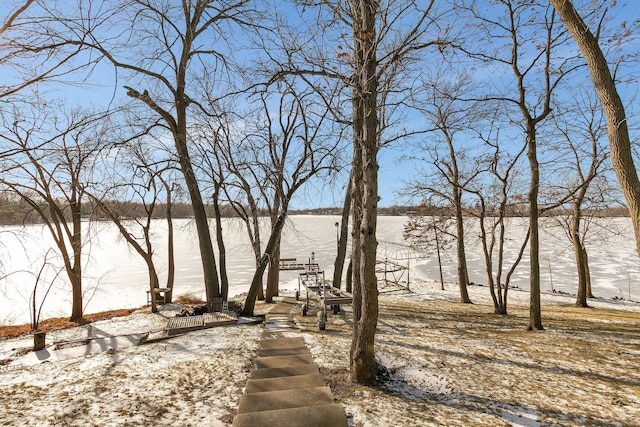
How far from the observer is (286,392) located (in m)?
4.22

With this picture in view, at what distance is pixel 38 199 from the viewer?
1351cm

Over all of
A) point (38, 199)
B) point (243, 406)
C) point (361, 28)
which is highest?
point (361, 28)

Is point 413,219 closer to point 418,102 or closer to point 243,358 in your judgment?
point 418,102

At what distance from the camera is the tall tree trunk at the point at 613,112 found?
3488mm

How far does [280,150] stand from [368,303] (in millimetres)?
8075

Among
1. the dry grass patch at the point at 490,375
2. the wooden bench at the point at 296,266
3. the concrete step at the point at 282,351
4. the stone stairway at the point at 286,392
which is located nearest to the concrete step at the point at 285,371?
the stone stairway at the point at 286,392

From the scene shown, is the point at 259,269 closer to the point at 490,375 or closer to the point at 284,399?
the point at 284,399

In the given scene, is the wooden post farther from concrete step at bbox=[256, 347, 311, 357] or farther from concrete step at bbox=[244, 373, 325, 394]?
concrete step at bbox=[244, 373, 325, 394]

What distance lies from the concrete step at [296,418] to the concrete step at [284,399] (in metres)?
0.24

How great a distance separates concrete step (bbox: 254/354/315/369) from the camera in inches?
211

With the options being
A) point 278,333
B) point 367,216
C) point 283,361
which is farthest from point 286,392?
point 278,333

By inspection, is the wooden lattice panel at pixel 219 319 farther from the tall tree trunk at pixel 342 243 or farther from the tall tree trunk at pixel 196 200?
the tall tree trunk at pixel 342 243

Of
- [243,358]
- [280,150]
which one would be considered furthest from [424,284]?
[243,358]

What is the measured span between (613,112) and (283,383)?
17.7 feet
